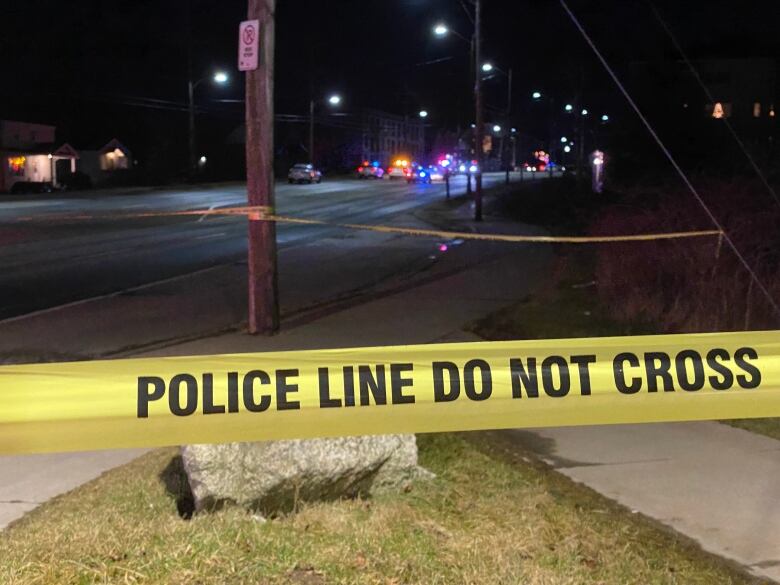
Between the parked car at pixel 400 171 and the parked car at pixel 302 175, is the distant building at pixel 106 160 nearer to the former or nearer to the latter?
the parked car at pixel 302 175

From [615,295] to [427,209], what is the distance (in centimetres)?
2444

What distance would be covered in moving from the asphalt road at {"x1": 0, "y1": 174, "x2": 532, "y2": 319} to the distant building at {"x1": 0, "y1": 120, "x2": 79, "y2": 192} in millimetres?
19084

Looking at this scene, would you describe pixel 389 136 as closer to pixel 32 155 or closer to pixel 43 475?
pixel 32 155

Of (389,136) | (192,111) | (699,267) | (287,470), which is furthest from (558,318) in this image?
(389,136)

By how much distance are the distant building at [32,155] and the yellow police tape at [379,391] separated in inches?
1919

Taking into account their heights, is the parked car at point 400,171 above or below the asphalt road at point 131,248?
above

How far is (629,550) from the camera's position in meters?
3.84

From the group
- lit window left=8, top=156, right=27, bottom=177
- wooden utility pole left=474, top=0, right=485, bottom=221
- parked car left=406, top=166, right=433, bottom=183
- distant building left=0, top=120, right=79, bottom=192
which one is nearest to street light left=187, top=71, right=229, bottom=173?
distant building left=0, top=120, right=79, bottom=192

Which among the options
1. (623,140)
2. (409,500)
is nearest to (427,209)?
(623,140)

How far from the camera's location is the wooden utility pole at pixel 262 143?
827 cm

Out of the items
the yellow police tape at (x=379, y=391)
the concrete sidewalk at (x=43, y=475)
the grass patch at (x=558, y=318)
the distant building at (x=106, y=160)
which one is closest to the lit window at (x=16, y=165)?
the distant building at (x=106, y=160)

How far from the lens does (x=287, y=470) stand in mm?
4277

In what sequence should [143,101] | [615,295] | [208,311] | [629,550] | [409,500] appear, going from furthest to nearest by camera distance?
[143,101] → [208,311] → [615,295] → [409,500] → [629,550]

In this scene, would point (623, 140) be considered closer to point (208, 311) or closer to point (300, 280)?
point (300, 280)
